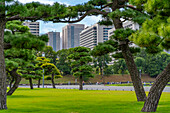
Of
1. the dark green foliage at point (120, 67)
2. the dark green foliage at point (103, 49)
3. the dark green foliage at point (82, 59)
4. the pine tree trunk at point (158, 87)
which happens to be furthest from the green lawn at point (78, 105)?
the dark green foliage at point (120, 67)

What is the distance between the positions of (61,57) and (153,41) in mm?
74263

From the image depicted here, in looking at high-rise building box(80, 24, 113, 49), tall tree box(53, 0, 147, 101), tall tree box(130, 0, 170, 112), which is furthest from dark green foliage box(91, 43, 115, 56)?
high-rise building box(80, 24, 113, 49)

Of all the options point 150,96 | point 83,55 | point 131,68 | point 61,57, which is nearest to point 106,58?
point 61,57

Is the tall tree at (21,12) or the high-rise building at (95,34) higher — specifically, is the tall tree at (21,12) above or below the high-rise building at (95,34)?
below

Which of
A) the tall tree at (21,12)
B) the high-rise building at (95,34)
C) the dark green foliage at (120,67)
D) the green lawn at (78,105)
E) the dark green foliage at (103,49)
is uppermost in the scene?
the high-rise building at (95,34)

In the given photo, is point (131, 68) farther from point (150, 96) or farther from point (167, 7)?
point (167, 7)

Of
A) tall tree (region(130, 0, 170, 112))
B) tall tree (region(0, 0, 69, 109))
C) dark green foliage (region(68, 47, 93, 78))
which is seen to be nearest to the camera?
tall tree (region(130, 0, 170, 112))

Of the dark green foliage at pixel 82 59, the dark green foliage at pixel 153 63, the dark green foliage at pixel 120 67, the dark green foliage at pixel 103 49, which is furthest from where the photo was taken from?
the dark green foliage at pixel 153 63

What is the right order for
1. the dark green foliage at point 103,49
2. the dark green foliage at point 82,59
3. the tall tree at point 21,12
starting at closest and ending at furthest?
the tall tree at point 21,12, the dark green foliage at point 103,49, the dark green foliage at point 82,59

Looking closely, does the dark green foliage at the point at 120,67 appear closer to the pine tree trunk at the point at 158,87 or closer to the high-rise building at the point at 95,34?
the high-rise building at the point at 95,34

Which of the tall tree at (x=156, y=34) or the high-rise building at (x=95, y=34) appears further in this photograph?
the high-rise building at (x=95, y=34)

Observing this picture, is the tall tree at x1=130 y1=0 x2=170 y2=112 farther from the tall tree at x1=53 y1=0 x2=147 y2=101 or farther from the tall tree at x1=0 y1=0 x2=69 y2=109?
the tall tree at x1=0 y1=0 x2=69 y2=109

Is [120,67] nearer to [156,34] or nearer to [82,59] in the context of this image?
[82,59]

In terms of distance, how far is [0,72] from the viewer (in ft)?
40.5
